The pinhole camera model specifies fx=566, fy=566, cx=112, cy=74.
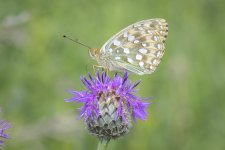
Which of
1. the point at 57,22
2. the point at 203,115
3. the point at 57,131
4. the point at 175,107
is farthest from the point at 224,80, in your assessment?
the point at 57,131

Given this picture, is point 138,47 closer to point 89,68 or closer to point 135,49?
point 135,49

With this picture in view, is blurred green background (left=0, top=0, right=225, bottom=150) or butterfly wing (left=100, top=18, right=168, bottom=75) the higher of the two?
blurred green background (left=0, top=0, right=225, bottom=150)

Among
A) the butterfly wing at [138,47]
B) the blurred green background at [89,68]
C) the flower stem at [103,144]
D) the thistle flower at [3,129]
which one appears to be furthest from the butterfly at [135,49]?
the thistle flower at [3,129]

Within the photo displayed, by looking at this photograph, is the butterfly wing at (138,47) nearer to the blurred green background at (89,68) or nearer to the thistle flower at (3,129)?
the blurred green background at (89,68)

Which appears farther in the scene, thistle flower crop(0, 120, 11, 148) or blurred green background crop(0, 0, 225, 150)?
blurred green background crop(0, 0, 225, 150)

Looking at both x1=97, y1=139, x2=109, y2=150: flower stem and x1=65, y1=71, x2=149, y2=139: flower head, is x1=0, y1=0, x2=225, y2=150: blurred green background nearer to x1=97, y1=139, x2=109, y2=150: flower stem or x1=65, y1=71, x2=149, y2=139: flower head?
x1=65, y1=71, x2=149, y2=139: flower head

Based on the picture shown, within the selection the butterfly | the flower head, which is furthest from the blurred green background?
the flower head
